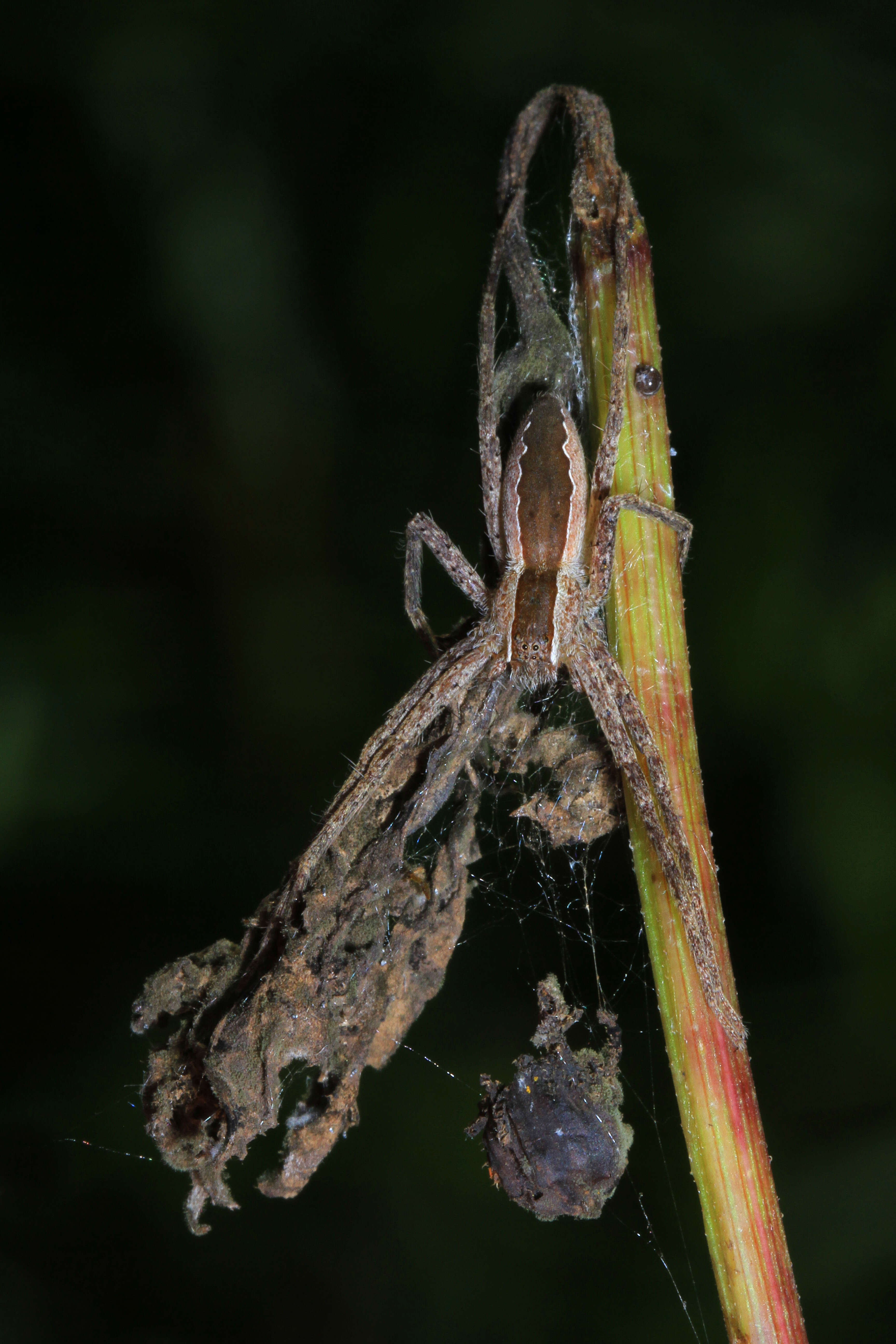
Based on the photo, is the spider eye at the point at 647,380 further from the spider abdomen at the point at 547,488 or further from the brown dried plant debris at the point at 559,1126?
the brown dried plant debris at the point at 559,1126

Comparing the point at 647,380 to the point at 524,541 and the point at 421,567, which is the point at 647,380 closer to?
the point at 524,541

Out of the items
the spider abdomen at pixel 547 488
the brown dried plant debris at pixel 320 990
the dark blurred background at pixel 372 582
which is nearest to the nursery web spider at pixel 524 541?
the spider abdomen at pixel 547 488

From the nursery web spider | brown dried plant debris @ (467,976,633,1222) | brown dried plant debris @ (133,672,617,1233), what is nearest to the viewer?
brown dried plant debris @ (467,976,633,1222)

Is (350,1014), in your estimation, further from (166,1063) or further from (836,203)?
(836,203)

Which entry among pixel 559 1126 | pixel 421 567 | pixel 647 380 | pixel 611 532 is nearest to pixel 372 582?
pixel 421 567

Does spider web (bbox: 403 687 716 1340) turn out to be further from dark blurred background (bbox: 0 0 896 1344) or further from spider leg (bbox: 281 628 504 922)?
spider leg (bbox: 281 628 504 922)

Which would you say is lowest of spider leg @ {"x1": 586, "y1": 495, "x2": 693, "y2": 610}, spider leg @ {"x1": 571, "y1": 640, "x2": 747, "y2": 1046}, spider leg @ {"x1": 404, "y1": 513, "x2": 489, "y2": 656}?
spider leg @ {"x1": 571, "y1": 640, "x2": 747, "y2": 1046}

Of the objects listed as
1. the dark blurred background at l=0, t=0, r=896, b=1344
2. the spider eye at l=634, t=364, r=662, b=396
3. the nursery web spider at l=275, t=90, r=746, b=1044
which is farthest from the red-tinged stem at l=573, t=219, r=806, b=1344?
the dark blurred background at l=0, t=0, r=896, b=1344

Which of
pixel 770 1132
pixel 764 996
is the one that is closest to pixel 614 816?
pixel 764 996
